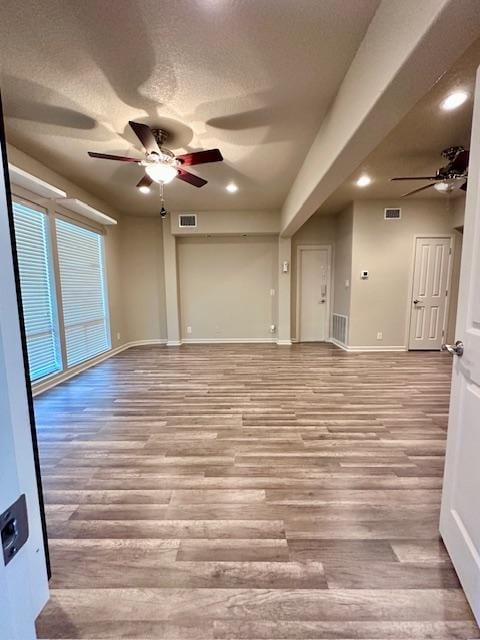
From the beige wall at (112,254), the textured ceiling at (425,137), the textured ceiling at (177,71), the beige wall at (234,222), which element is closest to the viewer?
the textured ceiling at (177,71)

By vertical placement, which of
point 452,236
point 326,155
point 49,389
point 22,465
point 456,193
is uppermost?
point 456,193

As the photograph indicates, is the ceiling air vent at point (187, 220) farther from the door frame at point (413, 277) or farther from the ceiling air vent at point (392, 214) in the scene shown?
the door frame at point (413, 277)

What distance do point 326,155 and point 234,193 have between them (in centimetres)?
234

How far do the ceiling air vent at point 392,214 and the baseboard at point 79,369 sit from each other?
16.6 ft

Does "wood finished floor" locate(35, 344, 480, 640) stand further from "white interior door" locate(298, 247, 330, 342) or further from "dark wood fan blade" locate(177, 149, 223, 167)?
"white interior door" locate(298, 247, 330, 342)

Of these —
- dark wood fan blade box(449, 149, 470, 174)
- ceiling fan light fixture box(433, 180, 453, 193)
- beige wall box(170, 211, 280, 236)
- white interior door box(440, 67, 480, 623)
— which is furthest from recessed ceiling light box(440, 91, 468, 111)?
beige wall box(170, 211, 280, 236)

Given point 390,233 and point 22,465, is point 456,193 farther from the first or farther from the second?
point 22,465

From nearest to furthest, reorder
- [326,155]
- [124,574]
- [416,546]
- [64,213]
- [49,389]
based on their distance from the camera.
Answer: [124,574]
[416,546]
[326,155]
[49,389]
[64,213]

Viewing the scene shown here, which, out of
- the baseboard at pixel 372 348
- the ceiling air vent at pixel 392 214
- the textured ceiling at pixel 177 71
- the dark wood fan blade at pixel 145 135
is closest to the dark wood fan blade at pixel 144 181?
the textured ceiling at pixel 177 71

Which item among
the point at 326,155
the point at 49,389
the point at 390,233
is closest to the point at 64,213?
the point at 49,389

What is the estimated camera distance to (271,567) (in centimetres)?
122

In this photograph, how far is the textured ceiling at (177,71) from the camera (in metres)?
1.50

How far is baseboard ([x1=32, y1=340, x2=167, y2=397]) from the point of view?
11.2ft

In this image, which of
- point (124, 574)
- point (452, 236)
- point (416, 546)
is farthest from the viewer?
point (452, 236)
